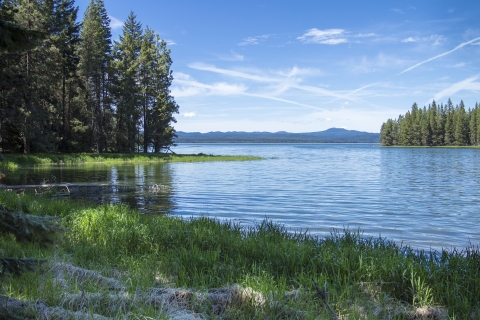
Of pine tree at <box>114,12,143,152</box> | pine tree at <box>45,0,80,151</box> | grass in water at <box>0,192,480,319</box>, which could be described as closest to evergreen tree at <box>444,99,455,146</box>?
pine tree at <box>114,12,143,152</box>

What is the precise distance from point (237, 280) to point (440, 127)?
490ft

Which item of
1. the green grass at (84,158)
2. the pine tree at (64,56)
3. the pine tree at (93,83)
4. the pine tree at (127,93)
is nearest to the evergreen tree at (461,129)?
the green grass at (84,158)

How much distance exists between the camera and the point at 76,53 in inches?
2088

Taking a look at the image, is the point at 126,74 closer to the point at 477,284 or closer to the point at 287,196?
the point at 287,196

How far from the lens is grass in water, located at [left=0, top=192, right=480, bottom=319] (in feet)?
17.2

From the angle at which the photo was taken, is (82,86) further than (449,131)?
No

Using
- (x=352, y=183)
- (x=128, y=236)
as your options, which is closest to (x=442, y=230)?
(x=128, y=236)

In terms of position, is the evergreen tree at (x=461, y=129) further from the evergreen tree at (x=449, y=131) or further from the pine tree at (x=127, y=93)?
the pine tree at (x=127, y=93)

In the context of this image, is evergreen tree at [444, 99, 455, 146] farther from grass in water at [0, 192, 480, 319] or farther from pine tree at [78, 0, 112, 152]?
grass in water at [0, 192, 480, 319]

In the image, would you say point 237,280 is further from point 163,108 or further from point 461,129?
point 461,129

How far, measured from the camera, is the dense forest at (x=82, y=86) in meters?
40.0

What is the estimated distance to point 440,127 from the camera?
13650 cm

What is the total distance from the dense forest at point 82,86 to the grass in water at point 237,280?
33.2m

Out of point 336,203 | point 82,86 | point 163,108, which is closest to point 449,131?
point 163,108
